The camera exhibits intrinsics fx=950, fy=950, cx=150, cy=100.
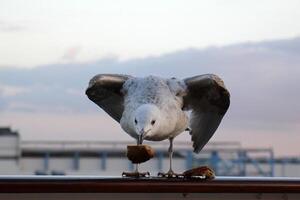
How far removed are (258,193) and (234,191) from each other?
0.10 m

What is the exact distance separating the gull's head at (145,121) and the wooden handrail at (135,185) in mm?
420

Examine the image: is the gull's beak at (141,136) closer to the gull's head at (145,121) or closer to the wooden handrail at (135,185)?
the gull's head at (145,121)

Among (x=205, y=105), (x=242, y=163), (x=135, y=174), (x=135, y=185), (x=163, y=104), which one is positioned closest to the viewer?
(x=135, y=185)

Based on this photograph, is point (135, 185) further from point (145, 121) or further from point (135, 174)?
point (145, 121)

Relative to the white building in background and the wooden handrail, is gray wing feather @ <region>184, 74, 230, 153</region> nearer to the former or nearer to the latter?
the wooden handrail

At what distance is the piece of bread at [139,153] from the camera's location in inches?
122

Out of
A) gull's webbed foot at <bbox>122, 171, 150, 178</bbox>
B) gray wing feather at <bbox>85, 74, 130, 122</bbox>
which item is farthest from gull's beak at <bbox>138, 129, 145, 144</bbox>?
gray wing feather at <bbox>85, 74, 130, 122</bbox>

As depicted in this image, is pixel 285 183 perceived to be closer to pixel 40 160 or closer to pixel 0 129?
pixel 0 129

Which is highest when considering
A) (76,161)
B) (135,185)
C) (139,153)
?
(76,161)

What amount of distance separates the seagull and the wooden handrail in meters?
0.40

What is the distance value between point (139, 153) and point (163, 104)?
0.72m

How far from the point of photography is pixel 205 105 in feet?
14.1

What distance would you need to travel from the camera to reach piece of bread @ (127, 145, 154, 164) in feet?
10.2

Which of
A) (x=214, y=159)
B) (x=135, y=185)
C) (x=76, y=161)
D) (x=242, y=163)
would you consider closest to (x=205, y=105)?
(x=135, y=185)
